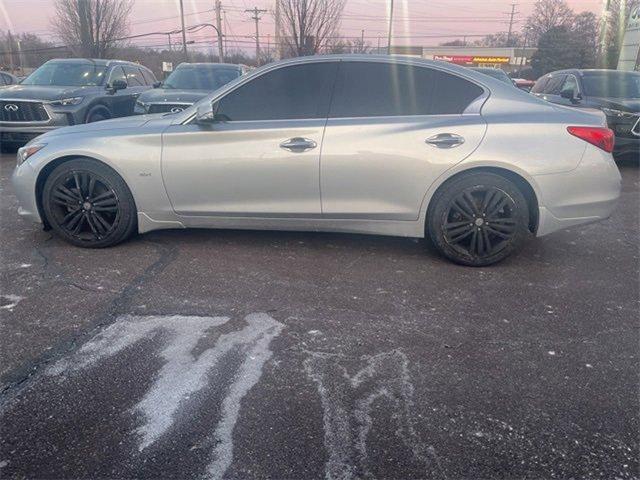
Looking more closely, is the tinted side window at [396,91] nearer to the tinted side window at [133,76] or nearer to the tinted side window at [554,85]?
the tinted side window at [554,85]

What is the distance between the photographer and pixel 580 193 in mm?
4137

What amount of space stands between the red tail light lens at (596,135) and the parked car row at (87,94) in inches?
246

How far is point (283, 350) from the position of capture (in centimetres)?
297

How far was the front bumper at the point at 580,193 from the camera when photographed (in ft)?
13.4

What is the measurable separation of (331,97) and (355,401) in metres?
2.63

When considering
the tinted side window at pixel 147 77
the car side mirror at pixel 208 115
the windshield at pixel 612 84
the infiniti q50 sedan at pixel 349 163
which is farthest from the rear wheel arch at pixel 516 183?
the tinted side window at pixel 147 77

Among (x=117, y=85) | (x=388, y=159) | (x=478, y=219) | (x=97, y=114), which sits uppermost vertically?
(x=117, y=85)

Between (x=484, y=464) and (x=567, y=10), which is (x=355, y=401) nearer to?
(x=484, y=464)

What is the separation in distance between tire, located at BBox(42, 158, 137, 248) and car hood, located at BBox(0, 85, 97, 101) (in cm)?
548

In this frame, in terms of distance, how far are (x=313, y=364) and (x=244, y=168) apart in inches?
77.4

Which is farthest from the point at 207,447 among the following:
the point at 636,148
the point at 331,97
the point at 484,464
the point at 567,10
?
the point at 567,10

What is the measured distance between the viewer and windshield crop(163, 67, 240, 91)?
981cm

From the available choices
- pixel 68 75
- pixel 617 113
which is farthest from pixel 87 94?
pixel 617 113

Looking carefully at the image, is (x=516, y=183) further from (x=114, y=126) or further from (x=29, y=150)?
(x=29, y=150)
